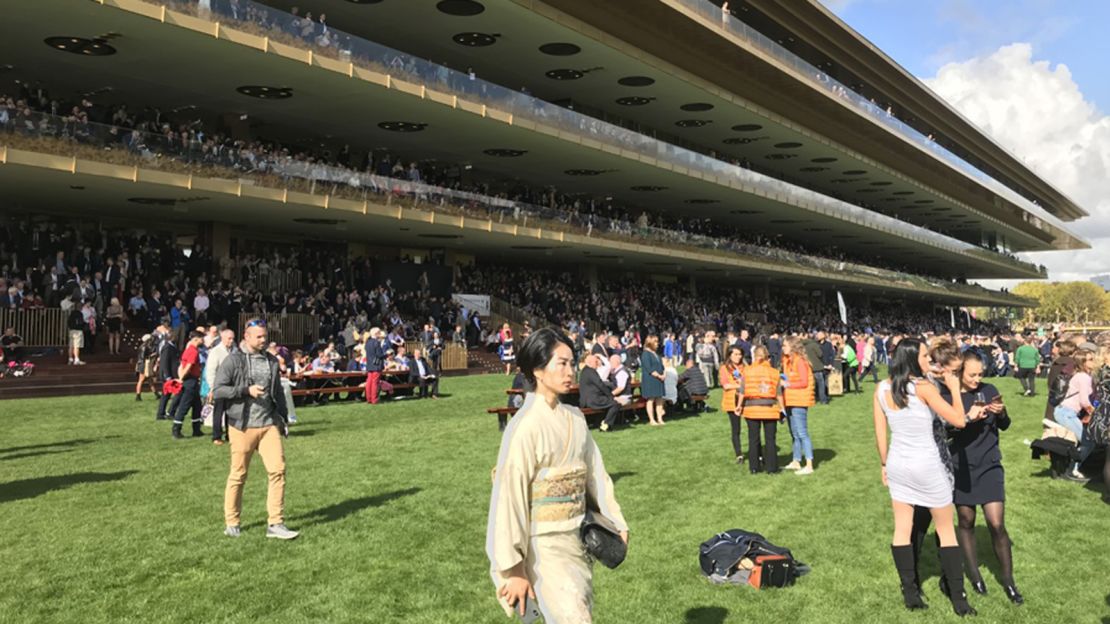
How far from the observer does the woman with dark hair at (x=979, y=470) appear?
5348mm

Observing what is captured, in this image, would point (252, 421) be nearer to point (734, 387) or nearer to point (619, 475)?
point (619, 475)

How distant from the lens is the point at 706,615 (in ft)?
17.1

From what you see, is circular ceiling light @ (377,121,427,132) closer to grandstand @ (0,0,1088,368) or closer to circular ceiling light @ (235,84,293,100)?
grandstand @ (0,0,1088,368)

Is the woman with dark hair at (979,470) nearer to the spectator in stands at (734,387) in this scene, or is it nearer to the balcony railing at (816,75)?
the spectator in stands at (734,387)

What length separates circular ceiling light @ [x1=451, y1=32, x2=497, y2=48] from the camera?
28.5 metres

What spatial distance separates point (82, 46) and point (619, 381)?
17.3m

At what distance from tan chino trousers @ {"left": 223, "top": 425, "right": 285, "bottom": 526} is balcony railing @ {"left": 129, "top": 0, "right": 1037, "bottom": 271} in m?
15.3

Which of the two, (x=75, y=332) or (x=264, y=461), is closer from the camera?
(x=264, y=461)

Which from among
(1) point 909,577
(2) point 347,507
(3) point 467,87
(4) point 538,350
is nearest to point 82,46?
(3) point 467,87

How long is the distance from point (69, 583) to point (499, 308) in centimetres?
2659

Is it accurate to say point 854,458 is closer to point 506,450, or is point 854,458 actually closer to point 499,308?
point 506,450

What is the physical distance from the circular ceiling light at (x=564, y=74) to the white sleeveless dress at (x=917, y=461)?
2903 cm

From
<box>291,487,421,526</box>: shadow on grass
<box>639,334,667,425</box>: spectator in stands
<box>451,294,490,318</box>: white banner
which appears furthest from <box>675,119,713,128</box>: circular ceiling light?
<box>291,487,421,526</box>: shadow on grass

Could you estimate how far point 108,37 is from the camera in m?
19.9
